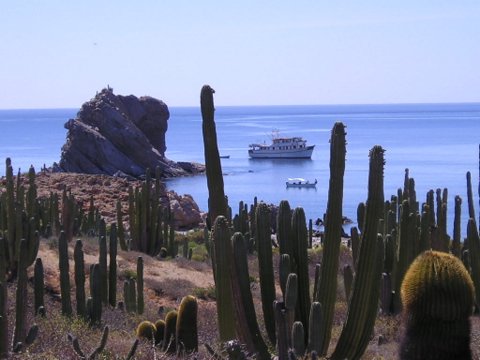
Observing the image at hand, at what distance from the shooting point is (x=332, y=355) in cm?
827

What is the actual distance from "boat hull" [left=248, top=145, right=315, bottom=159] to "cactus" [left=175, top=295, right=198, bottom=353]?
84.9 m

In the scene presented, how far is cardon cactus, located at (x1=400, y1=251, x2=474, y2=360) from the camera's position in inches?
203

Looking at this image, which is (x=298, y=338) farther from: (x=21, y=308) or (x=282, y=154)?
(x=282, y=154)

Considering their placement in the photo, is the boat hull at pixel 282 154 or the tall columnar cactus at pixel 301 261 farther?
the boat hull at pixel 282 154

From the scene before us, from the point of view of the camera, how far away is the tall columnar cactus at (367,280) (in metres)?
7.61

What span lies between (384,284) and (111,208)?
2380cm

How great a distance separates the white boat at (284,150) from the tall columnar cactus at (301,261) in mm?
85009

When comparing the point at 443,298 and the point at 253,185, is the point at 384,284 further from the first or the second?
the point at 253,185

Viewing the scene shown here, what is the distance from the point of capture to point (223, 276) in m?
7.73

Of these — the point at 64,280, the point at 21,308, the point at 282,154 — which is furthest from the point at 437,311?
the point at 282,154

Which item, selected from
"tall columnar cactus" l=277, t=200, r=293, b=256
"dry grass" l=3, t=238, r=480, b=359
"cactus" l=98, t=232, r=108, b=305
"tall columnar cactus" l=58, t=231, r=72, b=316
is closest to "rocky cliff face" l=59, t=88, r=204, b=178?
"dry grass" l=3, t=238, r=480, b=359

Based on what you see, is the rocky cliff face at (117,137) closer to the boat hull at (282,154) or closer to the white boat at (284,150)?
the boat hull at (282,154)

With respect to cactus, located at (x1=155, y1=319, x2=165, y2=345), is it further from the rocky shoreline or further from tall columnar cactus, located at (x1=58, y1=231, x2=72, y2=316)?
the rocky shoreline

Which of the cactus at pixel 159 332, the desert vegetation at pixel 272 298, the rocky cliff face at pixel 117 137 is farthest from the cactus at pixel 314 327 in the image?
the rocky cliff face at pixel 117 137
